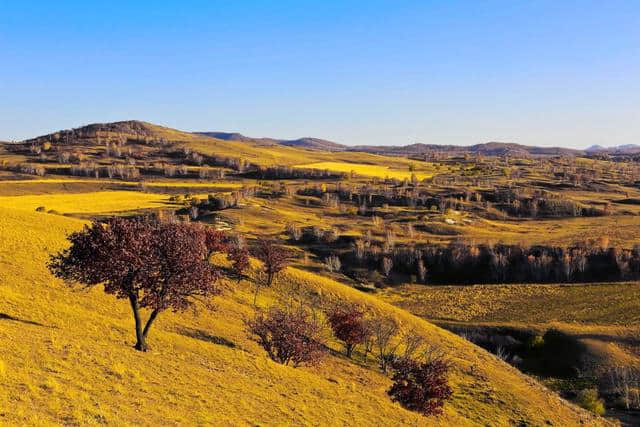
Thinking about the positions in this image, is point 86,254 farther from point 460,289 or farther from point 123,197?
point 123,197

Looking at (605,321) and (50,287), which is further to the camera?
(605,321)

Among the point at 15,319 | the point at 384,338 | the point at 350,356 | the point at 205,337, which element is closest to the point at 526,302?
the point at 384,338

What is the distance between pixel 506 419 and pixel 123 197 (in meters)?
182

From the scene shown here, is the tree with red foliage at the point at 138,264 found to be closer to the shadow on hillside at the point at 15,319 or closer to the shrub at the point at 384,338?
the shadow on hillside at the point at 15,319

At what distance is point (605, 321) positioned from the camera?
269 ft

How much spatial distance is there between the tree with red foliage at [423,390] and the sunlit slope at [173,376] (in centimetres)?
128

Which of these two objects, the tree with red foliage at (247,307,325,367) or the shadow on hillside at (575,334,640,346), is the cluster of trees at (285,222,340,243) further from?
the tree with red foliage at (247,307,325,367)

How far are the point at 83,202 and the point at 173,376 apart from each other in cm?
16992

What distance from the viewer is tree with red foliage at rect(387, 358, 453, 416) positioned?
37781 mm

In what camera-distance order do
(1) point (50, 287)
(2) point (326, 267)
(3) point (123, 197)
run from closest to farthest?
(1) point (50, 287) → (2) point (326, 267) → (3) point (123, 197)

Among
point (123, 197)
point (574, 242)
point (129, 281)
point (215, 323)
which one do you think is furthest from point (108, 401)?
point (123, 197)

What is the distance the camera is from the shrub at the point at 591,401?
54781mm

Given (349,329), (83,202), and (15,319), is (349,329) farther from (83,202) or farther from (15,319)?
(83,202)

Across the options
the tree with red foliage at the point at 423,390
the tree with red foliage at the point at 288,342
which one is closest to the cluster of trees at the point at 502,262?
the tree with red foliage at the point at 423,390
